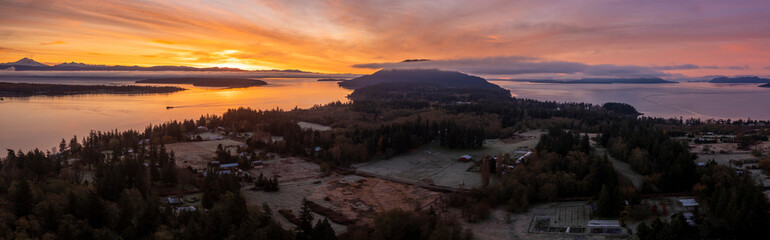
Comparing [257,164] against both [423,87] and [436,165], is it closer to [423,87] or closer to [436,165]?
[436,165]

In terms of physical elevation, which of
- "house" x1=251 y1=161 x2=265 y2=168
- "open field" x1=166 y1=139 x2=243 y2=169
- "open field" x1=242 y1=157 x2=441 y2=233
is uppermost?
"open field" x1=166 y1=139 x2=243 y2=169

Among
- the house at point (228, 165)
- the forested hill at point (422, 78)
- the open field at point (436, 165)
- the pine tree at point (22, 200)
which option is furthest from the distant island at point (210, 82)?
the pine tree at point (22, 200)

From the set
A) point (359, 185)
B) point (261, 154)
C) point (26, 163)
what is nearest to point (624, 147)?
point (359, 185)

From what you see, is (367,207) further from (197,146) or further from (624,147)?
(197,146)

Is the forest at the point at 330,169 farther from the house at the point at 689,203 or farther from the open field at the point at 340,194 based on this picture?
the open field at the point at 340,194

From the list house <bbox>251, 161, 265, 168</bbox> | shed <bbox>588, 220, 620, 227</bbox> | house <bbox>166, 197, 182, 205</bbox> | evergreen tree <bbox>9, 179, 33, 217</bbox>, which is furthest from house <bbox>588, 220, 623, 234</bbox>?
evergreen tree <bbox>9, 179, 33, 217</bbox>

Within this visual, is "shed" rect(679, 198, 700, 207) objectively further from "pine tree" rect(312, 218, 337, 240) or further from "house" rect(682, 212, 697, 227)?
"pine tree" rect(312, 218, 337, 240)

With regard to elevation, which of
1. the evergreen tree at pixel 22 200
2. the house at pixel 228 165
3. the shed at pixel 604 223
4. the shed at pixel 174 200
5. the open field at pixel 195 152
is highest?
the evergreen tree at pixel 22 200
